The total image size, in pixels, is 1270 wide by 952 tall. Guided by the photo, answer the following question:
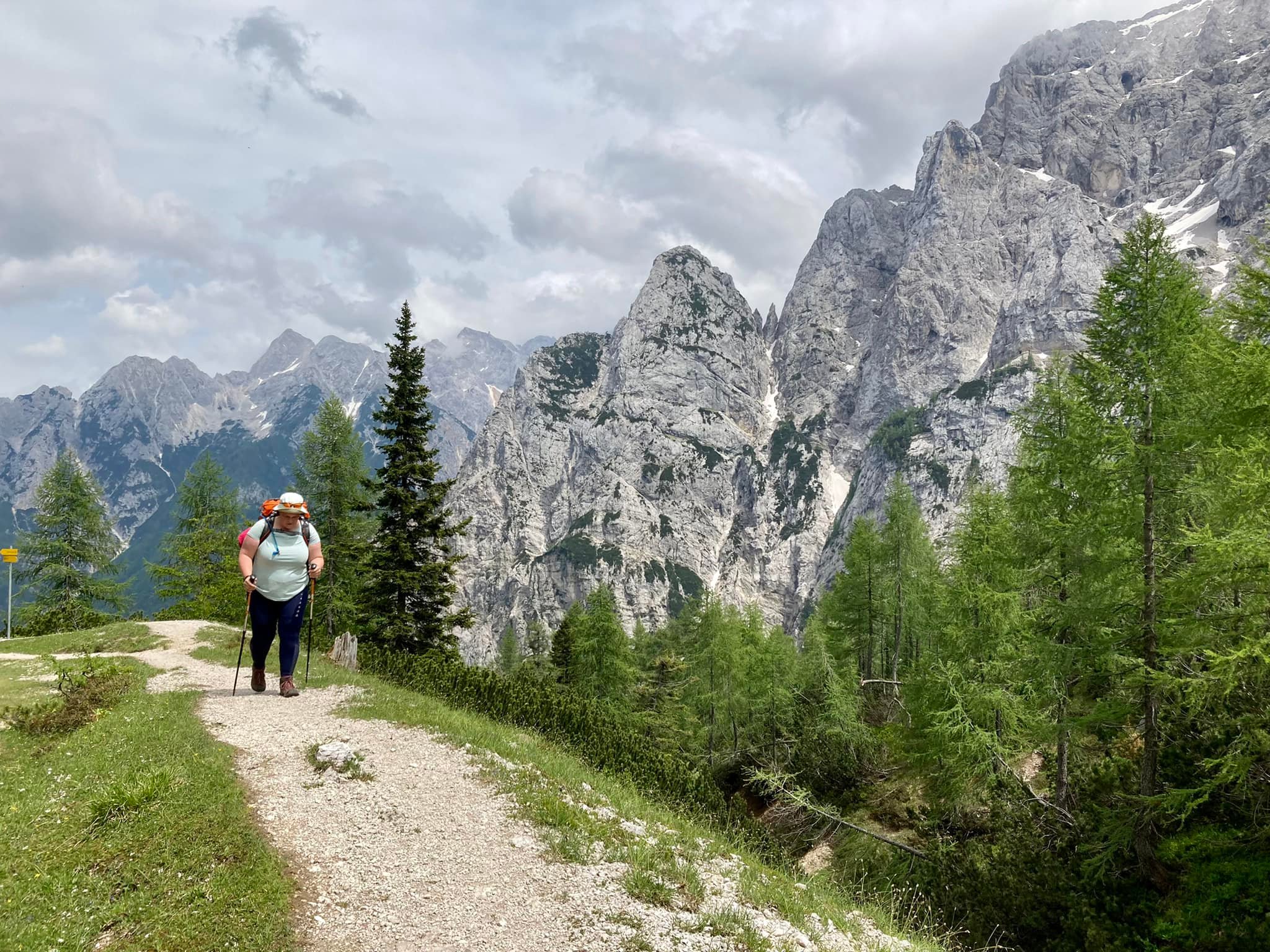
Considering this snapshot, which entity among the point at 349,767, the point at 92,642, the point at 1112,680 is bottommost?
the point at 92,642

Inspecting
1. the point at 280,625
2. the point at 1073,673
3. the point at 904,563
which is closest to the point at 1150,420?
the point at 1073,673

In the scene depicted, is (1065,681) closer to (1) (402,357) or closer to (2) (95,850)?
(2) (95,850)

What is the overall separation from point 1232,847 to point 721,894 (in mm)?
9516

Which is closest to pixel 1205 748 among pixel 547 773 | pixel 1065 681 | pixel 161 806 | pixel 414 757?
pixel 1065 681

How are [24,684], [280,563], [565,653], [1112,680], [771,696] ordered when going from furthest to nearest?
[565,653] → [771,696] → [1112,680] → [24,684] → [280,563]

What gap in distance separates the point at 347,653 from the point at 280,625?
5.40m

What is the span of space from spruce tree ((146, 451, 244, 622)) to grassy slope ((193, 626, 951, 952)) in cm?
2610

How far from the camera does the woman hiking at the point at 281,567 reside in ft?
34.9

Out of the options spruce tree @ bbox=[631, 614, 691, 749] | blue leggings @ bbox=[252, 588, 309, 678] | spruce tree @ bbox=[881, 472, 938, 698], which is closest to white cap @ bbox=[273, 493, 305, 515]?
blue leggings @ bbox=[252, 588, 309, 678]

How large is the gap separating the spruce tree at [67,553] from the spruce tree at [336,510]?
561 inches

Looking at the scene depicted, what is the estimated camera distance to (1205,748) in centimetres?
1174

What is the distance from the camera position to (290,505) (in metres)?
10.8

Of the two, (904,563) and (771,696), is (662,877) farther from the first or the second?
(904,563)

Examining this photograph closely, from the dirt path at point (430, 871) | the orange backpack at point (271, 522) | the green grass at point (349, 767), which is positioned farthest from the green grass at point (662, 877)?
the orange backpack at point (271, 522)
